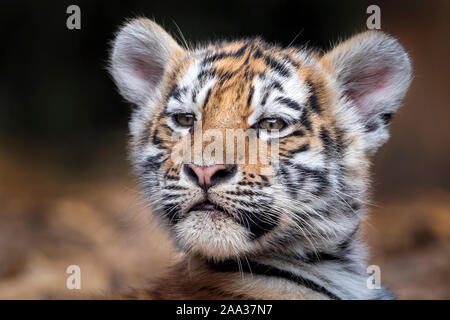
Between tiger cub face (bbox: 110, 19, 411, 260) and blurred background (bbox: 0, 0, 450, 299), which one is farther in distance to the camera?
blurred background (bbox: 0, 0, 450, 299)

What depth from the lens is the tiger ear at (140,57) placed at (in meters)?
4.13

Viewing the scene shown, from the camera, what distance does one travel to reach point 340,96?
3.79 metres

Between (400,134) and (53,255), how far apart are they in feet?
17.2

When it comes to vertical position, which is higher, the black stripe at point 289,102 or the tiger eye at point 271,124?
the black stripe at point 289,102

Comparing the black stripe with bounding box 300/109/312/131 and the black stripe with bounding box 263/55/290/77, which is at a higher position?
the black stripe with bounding box 263/55/290/77

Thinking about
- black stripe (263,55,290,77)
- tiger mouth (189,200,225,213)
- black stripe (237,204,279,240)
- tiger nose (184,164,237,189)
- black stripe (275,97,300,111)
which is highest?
black stripe (263,55,290,77)

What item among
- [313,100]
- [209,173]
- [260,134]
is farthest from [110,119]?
[209,173]

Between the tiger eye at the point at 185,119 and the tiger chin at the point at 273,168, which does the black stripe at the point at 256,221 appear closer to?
the tiger chin at the point at 273,168

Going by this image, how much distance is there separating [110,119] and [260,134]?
6687 mm

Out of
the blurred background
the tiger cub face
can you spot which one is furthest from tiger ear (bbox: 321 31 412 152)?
the blurred background

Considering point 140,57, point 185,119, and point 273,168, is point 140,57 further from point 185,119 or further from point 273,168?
point 273,168

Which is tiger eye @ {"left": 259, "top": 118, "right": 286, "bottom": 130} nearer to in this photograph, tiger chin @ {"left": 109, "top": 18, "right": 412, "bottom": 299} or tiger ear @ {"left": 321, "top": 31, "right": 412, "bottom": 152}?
tiger chin @ {"left": 109, "top": 18, "right": 412, "bottom": 299}

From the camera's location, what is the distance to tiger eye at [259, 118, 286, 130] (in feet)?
10.8

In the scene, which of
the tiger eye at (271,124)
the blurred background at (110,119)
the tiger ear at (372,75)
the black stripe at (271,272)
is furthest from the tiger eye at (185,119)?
the blurred background at (110,119)
